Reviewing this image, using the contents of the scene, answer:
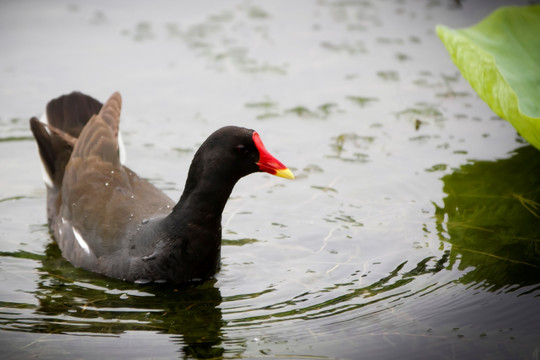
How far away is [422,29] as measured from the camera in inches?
350

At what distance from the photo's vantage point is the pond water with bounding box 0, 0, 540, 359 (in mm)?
4172

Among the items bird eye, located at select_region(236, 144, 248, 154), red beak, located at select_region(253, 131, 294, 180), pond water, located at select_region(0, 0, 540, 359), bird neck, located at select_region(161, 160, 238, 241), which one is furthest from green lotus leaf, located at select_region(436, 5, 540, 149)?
bird neck, located at select_region(161, 160, 238, 241)

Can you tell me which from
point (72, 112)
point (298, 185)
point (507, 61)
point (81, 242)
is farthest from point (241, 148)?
point (507, 61)

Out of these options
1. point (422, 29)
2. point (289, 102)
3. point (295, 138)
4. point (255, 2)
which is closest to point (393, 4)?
point (422, 29)

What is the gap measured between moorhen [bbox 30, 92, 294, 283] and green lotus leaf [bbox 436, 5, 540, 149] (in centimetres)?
175

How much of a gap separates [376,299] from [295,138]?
250cm

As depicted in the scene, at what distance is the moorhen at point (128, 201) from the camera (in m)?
4.53

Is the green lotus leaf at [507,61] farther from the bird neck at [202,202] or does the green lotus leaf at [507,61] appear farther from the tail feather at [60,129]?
the tail feather at [60,129]

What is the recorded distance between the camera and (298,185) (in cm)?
600

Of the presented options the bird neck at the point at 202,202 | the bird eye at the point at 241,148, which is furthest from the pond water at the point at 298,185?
the bird eye at the point at 241,148

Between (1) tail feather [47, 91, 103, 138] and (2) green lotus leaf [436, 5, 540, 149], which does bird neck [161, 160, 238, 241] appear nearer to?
(1) tail feather [47, 91, 103, 138]

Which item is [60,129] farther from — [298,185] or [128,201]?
[298,185]

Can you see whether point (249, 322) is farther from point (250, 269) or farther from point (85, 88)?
point (85, 88)

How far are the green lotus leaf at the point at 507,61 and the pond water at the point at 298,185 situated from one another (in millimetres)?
688
